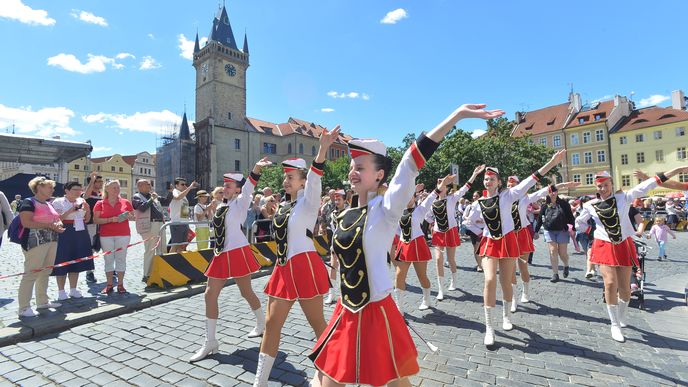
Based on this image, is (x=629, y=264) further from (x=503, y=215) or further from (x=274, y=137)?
(x=274, y=137)

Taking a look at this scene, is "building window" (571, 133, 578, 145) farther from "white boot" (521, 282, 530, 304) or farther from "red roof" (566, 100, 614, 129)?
"white boot" (521, 282, 530, 304)

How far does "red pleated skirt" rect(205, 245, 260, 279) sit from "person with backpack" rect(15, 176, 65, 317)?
3384 millimetres

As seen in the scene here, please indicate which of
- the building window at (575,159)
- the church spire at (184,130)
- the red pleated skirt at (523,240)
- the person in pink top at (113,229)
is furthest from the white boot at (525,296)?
the church spire at (184,130)

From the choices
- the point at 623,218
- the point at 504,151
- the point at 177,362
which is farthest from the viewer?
the point at 504,151

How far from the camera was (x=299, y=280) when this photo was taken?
3.41 metres

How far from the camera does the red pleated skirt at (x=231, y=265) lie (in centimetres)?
431

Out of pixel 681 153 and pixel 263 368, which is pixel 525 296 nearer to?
pixel 263 368

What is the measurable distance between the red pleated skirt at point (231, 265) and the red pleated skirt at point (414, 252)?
8.24ft

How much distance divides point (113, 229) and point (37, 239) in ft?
4.69

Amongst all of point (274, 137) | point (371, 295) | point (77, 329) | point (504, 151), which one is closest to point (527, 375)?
point (371, 295)

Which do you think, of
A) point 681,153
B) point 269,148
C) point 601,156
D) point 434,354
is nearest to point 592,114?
point 601,156

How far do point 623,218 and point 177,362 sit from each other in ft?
20.4

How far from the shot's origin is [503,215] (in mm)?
5312

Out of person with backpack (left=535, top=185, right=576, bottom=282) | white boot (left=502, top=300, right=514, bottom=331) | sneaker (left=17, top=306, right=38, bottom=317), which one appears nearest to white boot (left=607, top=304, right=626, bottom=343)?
white boot (left=502, top=300, right=514, bottom=331)
